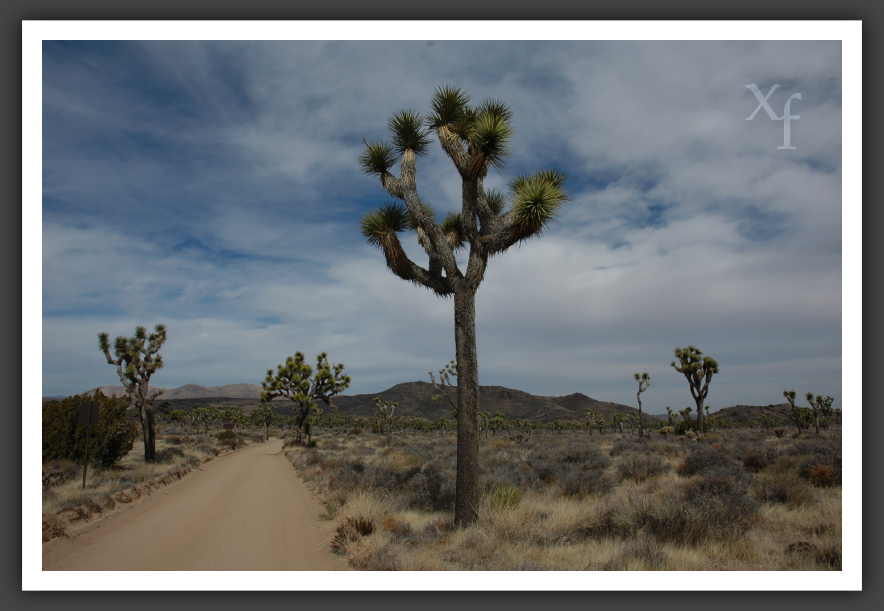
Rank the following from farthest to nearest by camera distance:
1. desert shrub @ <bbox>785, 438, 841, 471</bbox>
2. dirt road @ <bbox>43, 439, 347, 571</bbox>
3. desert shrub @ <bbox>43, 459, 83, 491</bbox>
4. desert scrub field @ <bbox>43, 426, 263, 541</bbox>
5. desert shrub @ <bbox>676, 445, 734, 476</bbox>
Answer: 1. desert shrub @ <bbox>676, 445, 734, 476</bbox>
2. desert shrub @ <bbox>43, 459, 83, 491</bbox>
3. desert shrub @ <bbox>785, 438, 841, 471</bbox>
4. desert scrub field @ <bbox>43, 426, 263, 541</bbox>
5. dirt road @ <bbox>43, 439, 347, 571</bbox>

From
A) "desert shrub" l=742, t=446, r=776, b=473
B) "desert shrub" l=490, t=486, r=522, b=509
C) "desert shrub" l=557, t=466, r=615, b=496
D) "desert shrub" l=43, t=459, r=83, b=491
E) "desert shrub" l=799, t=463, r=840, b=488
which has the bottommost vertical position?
"desert shrub" l=43, t=459, r=83, b=491

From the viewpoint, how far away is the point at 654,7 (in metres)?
5.75

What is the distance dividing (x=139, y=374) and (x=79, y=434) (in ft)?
14.7

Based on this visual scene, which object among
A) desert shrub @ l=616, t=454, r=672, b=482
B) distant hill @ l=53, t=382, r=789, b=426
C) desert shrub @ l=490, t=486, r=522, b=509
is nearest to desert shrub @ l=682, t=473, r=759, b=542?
desert shrub @ l=490, t=486, r=522, b=509

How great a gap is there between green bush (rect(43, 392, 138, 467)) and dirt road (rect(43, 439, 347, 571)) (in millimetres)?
6038

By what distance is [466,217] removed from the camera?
8609mm

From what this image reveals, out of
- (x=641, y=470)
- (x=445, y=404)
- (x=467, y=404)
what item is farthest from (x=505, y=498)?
(x=445, y=404)

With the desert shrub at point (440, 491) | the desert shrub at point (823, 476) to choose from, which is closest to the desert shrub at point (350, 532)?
the desert shrub at point (440, 491)

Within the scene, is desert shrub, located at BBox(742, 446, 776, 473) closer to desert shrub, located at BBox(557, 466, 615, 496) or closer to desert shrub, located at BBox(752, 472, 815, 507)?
desert shrub, located at BBox(752, 472, 815, 507)

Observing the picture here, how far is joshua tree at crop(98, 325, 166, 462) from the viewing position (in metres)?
20.6

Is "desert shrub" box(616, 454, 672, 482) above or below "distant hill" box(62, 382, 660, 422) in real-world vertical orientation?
above

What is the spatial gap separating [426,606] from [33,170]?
6.78 m

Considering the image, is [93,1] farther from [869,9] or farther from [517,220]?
[869,9]

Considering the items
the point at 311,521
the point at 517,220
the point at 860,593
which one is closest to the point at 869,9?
the point at 517,220
